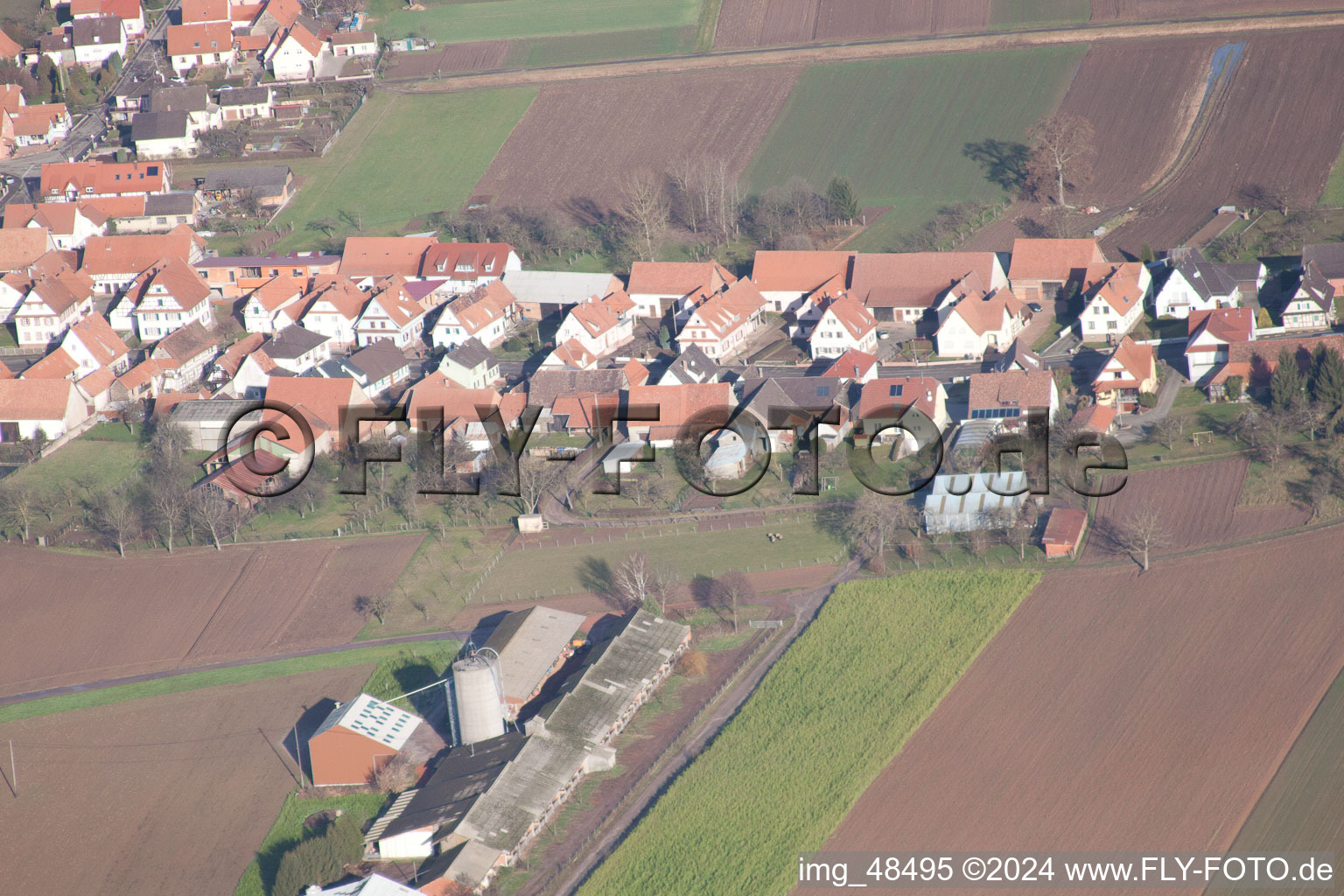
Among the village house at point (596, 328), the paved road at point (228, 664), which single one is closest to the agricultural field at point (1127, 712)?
the paved road at point (228, 664)

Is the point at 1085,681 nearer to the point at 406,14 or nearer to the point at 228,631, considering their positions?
the point at 228,631

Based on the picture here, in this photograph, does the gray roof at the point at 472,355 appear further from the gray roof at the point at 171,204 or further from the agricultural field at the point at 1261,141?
the agricultural field at the point at 1261,141

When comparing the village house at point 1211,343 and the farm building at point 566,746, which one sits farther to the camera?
the village house at point 1211,343

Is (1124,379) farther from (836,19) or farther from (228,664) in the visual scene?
(836,19)

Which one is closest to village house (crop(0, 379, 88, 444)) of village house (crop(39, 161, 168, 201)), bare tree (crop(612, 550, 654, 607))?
village house (crop(39, 161, 168, 201))

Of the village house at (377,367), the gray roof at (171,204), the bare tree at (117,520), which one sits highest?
the gray roof at (171,204)

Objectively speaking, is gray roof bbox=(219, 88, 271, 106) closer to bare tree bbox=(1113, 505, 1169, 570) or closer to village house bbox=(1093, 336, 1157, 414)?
village house bbox=(1093, 336, 1157, 414)
